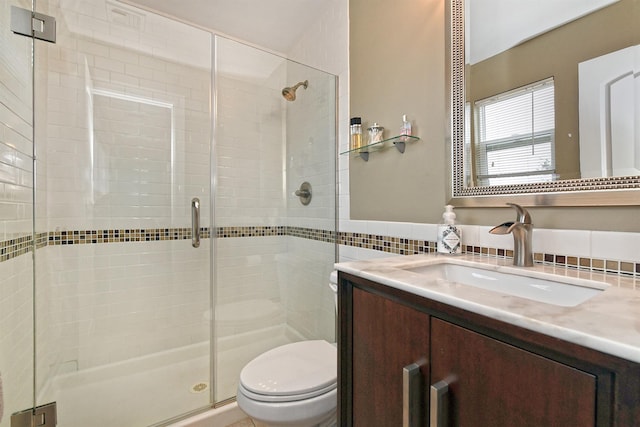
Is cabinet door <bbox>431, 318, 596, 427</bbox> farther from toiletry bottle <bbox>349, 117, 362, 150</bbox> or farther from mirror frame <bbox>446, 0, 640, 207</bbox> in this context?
toiletry bottle <bbox>349, 117, 362, 150</bbox>

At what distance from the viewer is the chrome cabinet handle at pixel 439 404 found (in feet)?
1.83

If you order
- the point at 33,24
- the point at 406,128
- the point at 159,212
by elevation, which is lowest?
the point at 159,212

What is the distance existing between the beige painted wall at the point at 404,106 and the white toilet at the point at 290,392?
753 mm

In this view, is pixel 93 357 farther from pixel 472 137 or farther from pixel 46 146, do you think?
pixel 472 137

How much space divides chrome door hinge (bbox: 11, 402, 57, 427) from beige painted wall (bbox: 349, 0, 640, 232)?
1.73 metres

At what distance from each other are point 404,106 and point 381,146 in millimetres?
212

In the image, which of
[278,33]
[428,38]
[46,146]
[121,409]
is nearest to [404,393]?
[428,38]

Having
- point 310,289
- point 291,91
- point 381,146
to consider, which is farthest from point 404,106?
point 310,289

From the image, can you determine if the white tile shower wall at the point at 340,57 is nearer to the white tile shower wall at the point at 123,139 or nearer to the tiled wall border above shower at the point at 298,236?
the tiled wall border above shower at the point at 298,236

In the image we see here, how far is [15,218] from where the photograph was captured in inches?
48.1

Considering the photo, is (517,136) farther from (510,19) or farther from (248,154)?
(248,154)

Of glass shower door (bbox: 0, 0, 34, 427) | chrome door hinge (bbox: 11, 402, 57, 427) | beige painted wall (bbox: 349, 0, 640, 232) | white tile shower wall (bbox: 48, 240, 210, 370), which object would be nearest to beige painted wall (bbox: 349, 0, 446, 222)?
beige painted wall (bbox: 349, 0, 640, 232)

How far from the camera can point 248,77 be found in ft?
6.97

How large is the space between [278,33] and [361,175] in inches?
54.1
